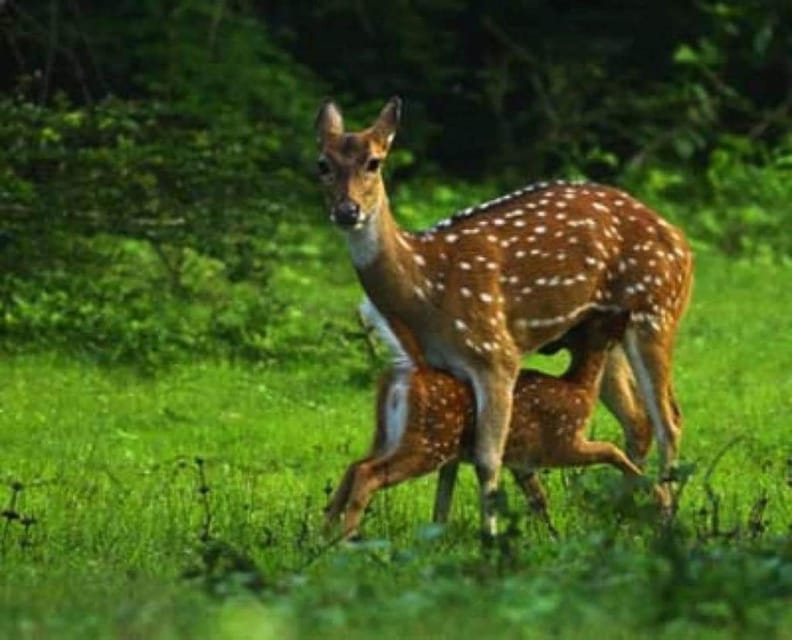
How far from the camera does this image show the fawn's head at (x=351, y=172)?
12.5 m

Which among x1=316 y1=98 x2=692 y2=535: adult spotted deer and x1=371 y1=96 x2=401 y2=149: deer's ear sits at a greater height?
x1=371 y1=96 x2=401 y2=149: deer's ear

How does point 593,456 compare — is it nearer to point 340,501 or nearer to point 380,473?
point 380,473

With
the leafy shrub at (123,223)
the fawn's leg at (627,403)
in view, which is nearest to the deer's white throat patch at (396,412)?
→ the fawn's leg at (627,403)

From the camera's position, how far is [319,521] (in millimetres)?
12227

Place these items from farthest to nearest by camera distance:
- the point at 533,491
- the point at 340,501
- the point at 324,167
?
1. the point at 324,167
2. the point at 533,491
3. the point at 340,501

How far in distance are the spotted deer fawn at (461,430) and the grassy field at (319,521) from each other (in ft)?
0.62

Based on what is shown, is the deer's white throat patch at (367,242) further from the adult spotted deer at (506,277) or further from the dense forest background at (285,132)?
the dense forest background at (285,132)

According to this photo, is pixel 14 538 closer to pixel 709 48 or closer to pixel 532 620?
pixel 532 620

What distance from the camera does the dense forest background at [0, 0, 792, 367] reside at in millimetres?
17859

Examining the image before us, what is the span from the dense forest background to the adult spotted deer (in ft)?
15.6

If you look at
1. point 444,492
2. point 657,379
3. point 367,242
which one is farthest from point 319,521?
point 657,379

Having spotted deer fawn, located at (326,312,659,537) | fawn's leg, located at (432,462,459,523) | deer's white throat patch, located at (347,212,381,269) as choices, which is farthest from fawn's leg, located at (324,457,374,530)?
deer's white throat patch, located at (347,212,381,269)

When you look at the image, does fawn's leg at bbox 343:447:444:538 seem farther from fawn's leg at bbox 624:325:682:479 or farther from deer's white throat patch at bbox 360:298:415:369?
fawn's leg at bbox 624:325:682:479

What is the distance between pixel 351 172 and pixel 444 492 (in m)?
1.37
